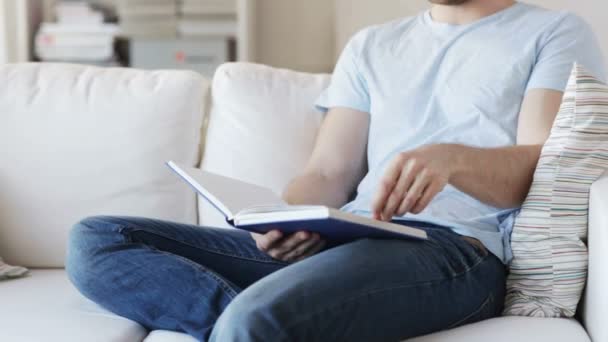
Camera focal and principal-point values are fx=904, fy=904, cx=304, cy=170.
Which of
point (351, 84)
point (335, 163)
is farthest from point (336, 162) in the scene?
point (351, 84)

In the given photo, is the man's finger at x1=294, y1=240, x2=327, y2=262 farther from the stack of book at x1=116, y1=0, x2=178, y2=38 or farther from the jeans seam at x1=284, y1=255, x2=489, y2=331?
the stack of book at x1=116, y1=0, x2=178, y2=38

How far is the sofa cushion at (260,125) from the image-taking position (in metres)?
1.84

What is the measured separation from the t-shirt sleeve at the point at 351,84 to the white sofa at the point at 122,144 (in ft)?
0.41

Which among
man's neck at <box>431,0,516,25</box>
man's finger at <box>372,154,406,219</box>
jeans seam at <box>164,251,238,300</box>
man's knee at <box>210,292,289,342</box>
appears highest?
man's neck at <box>431,0,516,25</box>

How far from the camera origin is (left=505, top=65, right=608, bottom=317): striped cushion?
1.38m

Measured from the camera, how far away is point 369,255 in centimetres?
123

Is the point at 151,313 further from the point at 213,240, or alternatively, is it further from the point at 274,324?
the point at 274,324

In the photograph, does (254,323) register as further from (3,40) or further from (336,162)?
(3,40)

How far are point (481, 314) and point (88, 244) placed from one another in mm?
633

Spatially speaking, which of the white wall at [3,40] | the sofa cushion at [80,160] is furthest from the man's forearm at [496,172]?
the white wall at [3,40]

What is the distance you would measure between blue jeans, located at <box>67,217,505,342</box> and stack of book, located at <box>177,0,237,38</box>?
191 cm

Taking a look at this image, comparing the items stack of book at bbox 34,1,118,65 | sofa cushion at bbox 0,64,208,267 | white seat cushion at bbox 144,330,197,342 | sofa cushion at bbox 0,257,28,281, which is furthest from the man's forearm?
stack of book at bbox 34,1,118,65

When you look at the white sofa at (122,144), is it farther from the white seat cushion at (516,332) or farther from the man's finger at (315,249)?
the white seat cushion at (516,332)

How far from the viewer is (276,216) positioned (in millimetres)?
1147
